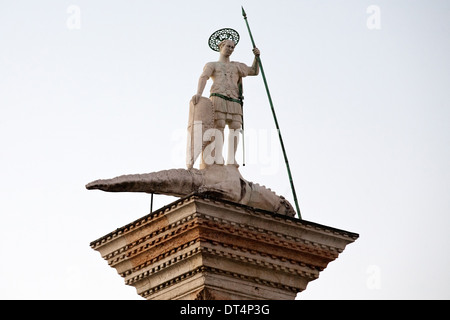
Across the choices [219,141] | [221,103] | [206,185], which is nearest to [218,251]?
[206,185]

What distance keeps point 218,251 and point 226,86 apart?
3.13 m

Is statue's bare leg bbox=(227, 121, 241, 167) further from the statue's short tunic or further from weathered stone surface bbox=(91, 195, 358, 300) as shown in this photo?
weathered stone surface bbox=(91, 195, 358, 300)

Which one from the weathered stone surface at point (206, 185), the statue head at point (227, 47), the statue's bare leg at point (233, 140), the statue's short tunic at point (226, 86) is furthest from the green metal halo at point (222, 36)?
the weathered stone surface at point (206, 185)

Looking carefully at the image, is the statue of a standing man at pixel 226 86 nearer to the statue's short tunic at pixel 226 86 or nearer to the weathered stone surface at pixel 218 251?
the statue's short tunic at pixel 226 86

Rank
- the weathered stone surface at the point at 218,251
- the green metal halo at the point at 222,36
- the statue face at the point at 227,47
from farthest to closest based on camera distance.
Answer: the green metal halo at the point at 222,36
the statue face at the point at 227,47
the weathered stone surface at the point at 218,251

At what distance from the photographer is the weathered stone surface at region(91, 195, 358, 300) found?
20.4 metres

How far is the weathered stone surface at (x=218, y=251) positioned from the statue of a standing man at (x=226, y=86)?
146 cm

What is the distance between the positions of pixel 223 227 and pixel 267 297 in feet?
4.50

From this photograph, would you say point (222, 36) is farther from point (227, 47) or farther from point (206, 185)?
point (206, 185)

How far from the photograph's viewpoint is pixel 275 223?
2109 cm

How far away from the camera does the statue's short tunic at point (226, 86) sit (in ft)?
72.7

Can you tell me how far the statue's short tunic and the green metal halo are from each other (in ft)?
1.33

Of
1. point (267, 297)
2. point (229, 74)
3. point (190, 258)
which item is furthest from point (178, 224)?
point (229, 74)
